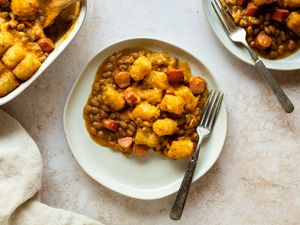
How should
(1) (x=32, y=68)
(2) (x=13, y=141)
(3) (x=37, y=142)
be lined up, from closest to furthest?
1. (1) (x=32, y=68)
2. (2) (x=13, y=141)
3. (3) (x=37, y=142)

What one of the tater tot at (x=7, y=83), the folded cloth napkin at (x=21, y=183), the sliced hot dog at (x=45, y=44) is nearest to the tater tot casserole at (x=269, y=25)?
the sliced hot dog at (x=45, y=44)

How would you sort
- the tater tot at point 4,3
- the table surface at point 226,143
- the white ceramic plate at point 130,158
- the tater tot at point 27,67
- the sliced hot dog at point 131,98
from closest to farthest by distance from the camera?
the tater tot at point 27,67 < the tater tot at point 4,3 < the sliced hot dog at point 131,98 < the white ceramic plate at point 130,158 < the table surface at point 226,143

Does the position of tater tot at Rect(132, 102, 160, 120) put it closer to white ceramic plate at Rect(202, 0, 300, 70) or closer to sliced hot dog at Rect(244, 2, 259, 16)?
white ceramic plate at Rect(202, 0, 300, 70)

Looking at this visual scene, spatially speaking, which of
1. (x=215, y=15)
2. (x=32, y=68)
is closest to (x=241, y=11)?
(x=215, y=15)

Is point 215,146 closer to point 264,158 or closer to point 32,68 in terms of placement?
point 264,158

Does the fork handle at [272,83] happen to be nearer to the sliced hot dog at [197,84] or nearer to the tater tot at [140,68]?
the sliced hot dog at [197,84]

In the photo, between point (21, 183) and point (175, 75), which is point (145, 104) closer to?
point (175, 75)
